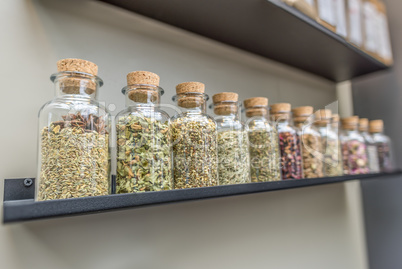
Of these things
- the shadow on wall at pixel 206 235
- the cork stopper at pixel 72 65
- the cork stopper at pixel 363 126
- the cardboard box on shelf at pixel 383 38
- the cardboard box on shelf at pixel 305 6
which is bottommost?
the shadow on wall at pixel 206 235

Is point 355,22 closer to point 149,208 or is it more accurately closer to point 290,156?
point 290,156

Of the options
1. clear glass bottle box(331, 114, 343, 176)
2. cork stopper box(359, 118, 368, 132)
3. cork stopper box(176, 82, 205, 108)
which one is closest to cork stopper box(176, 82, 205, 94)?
cork stopper box(176, 82, 205, 108)

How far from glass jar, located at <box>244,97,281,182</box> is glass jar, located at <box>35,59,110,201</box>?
385mm

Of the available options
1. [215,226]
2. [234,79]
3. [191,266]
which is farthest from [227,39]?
[191,266]

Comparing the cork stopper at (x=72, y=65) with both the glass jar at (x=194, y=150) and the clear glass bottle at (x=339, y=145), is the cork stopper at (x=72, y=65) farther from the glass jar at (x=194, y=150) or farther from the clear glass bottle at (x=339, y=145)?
the clear glass bottle at (x=339, y=145)

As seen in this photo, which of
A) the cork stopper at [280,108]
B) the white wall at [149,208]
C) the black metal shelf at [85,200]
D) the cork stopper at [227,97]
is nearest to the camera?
the black metal shelf at [85,200]

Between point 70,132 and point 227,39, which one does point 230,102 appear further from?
point 70,132

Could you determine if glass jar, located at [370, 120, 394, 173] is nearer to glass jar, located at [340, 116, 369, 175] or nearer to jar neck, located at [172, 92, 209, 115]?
glass jar, located at [340, 116, 369, 175]

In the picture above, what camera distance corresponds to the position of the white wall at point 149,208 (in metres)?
0.57

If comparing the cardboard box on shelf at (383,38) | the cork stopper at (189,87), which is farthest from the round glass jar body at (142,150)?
the cardboard box on shelf at (383,38)

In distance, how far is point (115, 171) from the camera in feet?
1.74

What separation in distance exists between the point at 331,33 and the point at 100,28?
690mm

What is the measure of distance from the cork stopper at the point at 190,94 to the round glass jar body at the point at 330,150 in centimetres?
49

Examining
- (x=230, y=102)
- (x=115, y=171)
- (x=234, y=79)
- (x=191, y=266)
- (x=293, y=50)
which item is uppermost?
(x=293, y=50)
